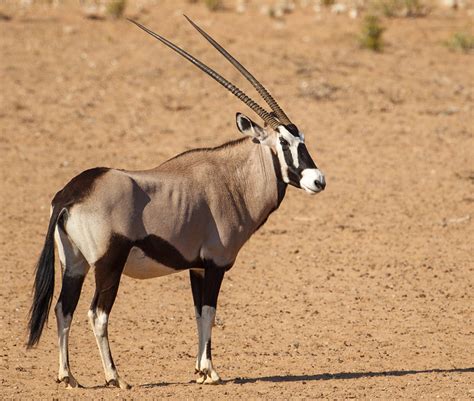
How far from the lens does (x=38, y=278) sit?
27.5 ft

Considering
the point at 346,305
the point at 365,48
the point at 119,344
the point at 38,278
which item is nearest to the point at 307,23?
the point at 365,48

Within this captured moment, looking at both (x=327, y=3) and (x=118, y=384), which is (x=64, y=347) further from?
(x=327, y=3)

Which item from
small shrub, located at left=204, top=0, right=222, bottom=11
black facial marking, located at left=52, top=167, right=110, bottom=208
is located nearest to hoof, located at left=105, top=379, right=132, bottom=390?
black facial marking, located at left=52, top=167, right=110, bottom=208

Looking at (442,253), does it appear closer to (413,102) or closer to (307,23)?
(413,102)

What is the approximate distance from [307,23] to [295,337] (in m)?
13.4

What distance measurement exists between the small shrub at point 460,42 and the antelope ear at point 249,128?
520 inches

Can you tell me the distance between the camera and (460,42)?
21.5 meters

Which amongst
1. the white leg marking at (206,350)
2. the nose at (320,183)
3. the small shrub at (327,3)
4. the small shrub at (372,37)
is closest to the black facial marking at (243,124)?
the nose at (320,183)

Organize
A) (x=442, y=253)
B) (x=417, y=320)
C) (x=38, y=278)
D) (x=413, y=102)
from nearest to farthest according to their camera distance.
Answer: (x=38, y=278), (x=417, y=320), (x=442, y=253), (x=413, y=102)

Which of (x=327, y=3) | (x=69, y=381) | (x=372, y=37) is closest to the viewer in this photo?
(x=69, y=381)

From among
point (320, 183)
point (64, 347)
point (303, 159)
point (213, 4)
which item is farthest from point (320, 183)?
point (213, 4)

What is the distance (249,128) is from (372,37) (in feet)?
41.0

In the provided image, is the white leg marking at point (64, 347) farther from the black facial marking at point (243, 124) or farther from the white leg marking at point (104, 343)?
the black facial marking at point (243, 124)

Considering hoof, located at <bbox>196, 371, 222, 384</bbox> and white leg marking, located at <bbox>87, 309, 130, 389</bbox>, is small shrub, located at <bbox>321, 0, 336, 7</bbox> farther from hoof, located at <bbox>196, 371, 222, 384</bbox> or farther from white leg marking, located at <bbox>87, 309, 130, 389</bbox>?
white leg marking, located at <bbox>87, 309, 130, 389</bbox>
